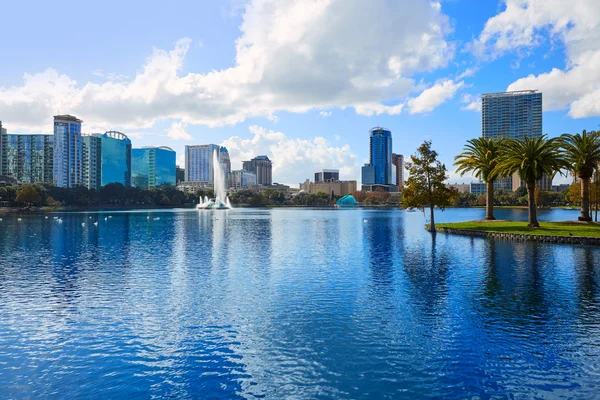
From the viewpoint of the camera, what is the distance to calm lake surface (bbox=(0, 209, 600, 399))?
50.4 feet

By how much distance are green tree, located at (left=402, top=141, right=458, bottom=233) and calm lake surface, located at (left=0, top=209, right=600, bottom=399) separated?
31563 millimetres

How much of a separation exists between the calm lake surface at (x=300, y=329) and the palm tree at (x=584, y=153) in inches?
1482

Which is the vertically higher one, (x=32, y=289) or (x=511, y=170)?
(x=511, y=170)

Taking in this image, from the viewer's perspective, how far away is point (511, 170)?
70.2m

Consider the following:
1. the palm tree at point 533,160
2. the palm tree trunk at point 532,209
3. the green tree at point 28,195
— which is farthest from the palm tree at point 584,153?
the green tree at point 28,195

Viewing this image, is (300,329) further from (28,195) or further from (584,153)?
(28,195)

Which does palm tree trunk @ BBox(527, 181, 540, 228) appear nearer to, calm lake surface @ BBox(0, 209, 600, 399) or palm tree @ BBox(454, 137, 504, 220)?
palm tree @ BBox(454, 137, 504, 220)

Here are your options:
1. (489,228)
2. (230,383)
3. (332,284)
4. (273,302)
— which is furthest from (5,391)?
(489,228)

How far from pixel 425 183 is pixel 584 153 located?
25.6 meters

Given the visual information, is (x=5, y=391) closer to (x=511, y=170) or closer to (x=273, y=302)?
(x=273, y=302)

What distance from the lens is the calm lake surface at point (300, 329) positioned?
15.4 meters

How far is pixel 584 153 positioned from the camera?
71.1 metres

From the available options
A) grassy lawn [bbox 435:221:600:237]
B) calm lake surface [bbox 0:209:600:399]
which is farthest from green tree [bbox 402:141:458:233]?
calm lake surface [bbox 0:209:600:399]

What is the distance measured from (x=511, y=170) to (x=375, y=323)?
189 ft
